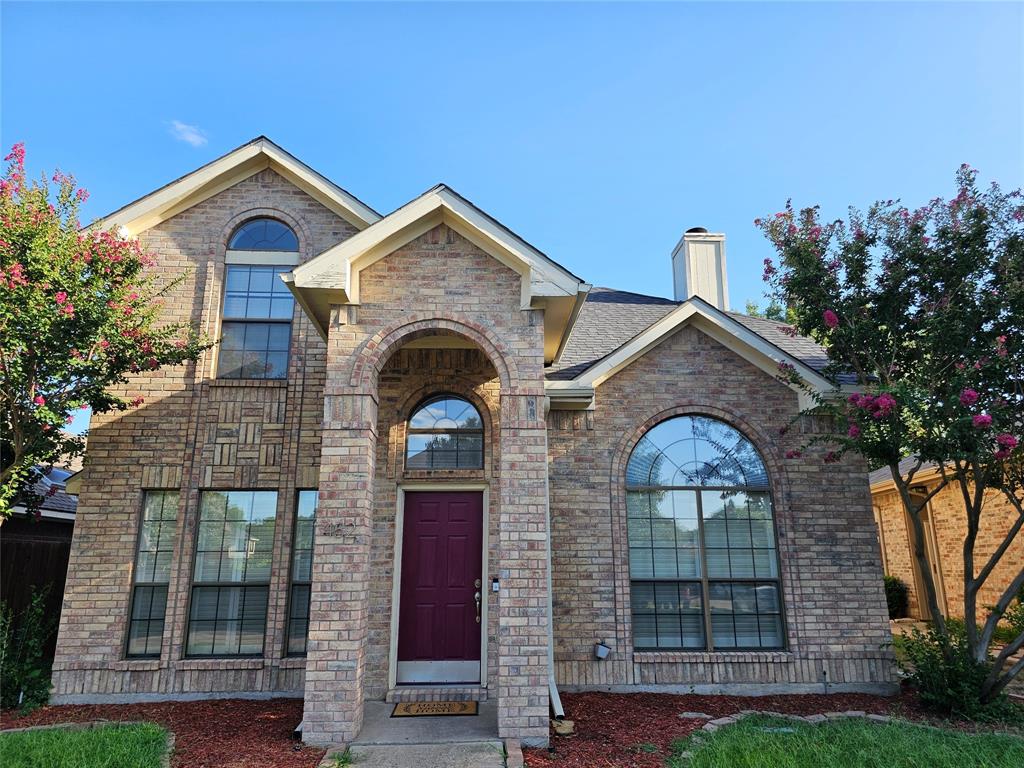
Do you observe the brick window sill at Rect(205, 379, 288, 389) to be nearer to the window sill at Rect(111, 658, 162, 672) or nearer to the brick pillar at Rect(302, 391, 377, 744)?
the brick pillar at Rect(302, 391, 377, 744)

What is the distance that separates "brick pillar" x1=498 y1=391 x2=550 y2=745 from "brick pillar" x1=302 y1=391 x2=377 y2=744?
1308 mm

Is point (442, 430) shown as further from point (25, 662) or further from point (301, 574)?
point (25, 662)

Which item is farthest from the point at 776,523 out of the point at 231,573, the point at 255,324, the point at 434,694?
the point at 255,324

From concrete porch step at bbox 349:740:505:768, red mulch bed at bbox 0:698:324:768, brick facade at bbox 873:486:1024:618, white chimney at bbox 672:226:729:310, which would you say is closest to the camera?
concrete porch step at bbox 349:740:505:768

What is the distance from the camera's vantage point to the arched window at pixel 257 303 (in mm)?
8234

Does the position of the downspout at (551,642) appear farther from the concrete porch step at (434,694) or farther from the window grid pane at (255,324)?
the window grid pane at (255,324)

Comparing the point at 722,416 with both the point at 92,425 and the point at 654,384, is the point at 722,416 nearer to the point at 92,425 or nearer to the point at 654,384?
the point at 654,384

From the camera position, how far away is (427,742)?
18.3 ft

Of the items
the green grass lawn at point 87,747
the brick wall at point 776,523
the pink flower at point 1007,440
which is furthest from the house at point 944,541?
the green grass lawn at point 87,747

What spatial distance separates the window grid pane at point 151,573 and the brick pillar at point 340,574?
9.50ft

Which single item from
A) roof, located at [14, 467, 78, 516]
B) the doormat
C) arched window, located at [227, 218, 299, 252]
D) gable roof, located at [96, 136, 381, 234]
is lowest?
the doormat

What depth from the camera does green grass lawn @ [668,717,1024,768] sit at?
16.4 ft

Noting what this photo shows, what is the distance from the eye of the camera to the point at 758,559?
25.7 feet

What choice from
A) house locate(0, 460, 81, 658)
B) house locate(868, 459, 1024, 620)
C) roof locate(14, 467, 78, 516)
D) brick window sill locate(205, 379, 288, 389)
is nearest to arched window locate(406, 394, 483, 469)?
brick window sill locate(205, 379, 288, 389)
